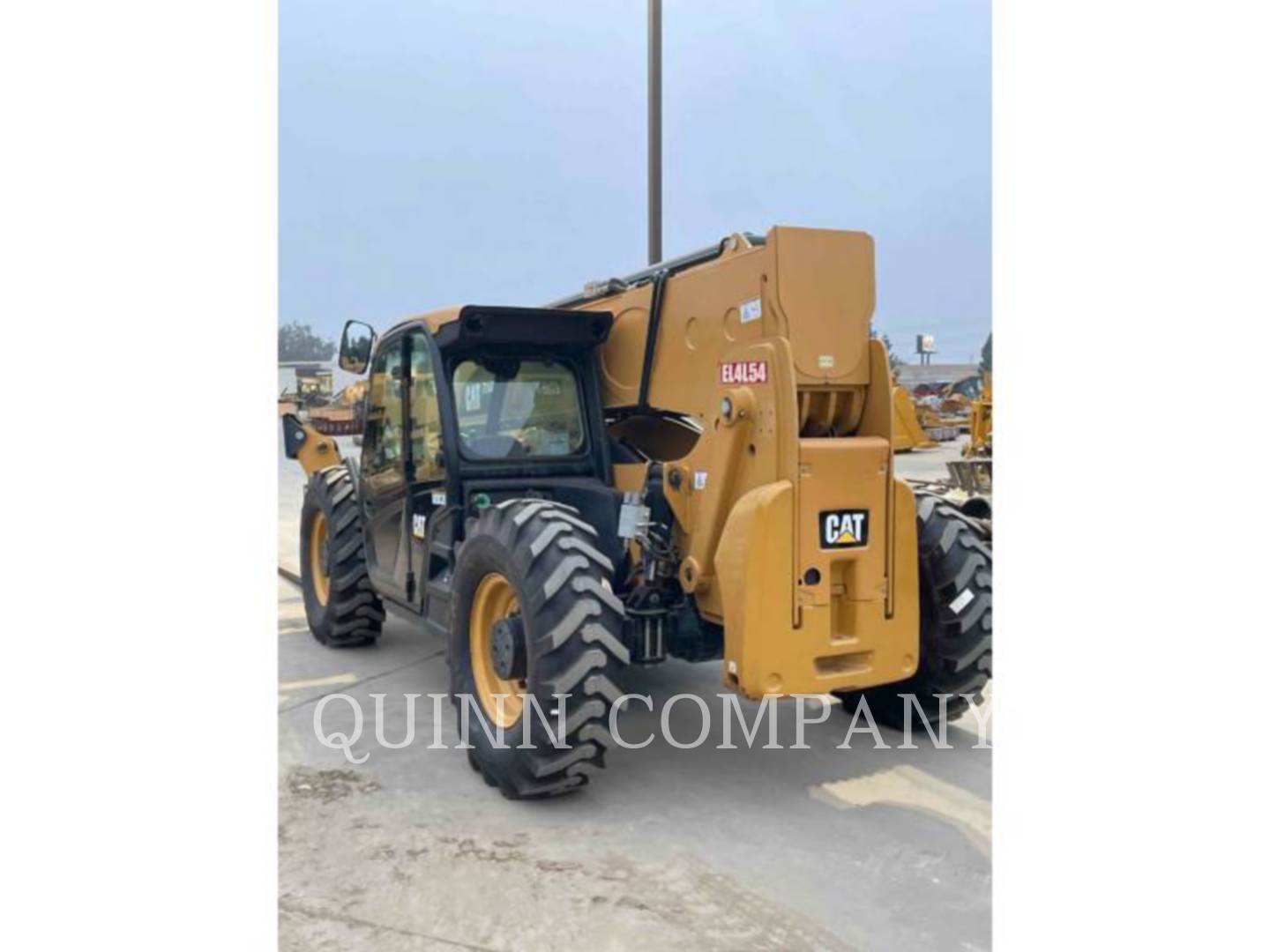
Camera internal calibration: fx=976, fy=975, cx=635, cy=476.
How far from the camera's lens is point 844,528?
12.9 feet

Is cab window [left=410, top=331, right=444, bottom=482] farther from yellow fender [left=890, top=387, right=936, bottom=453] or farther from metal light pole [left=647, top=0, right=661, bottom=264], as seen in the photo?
yellow fender [left=890, top=387, right=936, bottom=453]

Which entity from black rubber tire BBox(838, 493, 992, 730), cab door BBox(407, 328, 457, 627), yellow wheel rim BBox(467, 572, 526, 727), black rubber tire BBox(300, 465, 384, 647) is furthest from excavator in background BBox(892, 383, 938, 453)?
black rubber tire BBox(300, 465, 384, 647)

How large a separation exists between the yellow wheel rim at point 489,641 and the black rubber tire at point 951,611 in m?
1.86

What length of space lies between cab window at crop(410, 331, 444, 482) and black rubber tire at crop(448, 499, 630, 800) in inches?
53.6

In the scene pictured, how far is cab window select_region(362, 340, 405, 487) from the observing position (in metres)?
5.79

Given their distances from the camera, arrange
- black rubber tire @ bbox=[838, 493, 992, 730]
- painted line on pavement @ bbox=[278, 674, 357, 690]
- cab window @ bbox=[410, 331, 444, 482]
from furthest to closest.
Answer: painted line on pavement @ bbox=[278, 674, 357, 690] < cab window @ bbox=[410, 331, 444, 482] < black rubber tire @ bbox=[838, 493, 992, 730]

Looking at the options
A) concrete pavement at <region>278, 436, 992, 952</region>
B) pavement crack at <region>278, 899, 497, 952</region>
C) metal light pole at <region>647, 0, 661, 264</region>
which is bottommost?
pavement crack at <region>278, 899, 497, 952</region>

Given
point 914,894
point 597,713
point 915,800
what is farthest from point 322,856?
point 915,800

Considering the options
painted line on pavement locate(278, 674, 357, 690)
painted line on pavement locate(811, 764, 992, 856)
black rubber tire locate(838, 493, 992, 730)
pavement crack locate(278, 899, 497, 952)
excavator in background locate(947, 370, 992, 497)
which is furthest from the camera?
excavator in background locate(947, 370, 992, 497)

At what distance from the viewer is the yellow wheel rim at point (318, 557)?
6.95 meters

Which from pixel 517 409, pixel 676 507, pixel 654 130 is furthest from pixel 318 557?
pixel 654 130

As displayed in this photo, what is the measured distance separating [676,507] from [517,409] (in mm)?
1294

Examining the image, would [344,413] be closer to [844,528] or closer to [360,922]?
[844,528]

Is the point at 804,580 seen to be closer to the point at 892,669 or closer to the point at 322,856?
the point at 892,669
